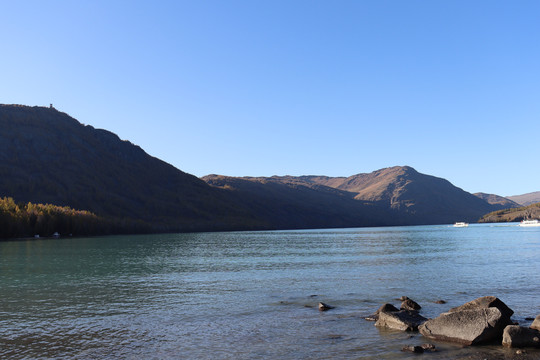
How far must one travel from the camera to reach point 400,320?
3064 centimetres

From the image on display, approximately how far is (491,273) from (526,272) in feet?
16.0

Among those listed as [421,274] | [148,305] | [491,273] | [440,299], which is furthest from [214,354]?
[491,273]

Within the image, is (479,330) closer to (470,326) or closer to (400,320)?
(470,326)

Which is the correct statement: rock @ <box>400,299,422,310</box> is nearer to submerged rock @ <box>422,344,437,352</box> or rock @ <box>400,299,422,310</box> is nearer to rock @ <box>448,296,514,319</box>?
rock @ <box>448,296,514,319</box>

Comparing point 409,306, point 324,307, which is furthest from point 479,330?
point 324,307

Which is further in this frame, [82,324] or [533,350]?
[82,324]

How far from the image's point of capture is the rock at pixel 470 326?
26781 mm

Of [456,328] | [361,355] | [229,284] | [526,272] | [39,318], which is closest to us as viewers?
[361,355]

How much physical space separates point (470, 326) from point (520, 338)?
9.01 feet

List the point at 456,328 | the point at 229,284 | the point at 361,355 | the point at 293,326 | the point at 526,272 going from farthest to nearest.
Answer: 1. the point at 526,272
2. the point at 229,284
3. the point at 293,326
4. the point at 456,328
5. the point at 361,355

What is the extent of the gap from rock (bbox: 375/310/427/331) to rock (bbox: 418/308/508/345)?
1987 mm

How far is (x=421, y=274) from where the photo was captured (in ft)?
207

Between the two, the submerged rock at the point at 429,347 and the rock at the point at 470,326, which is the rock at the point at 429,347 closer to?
the submerged rock at the point at 429,347

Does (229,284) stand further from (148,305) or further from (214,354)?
(214,354)
